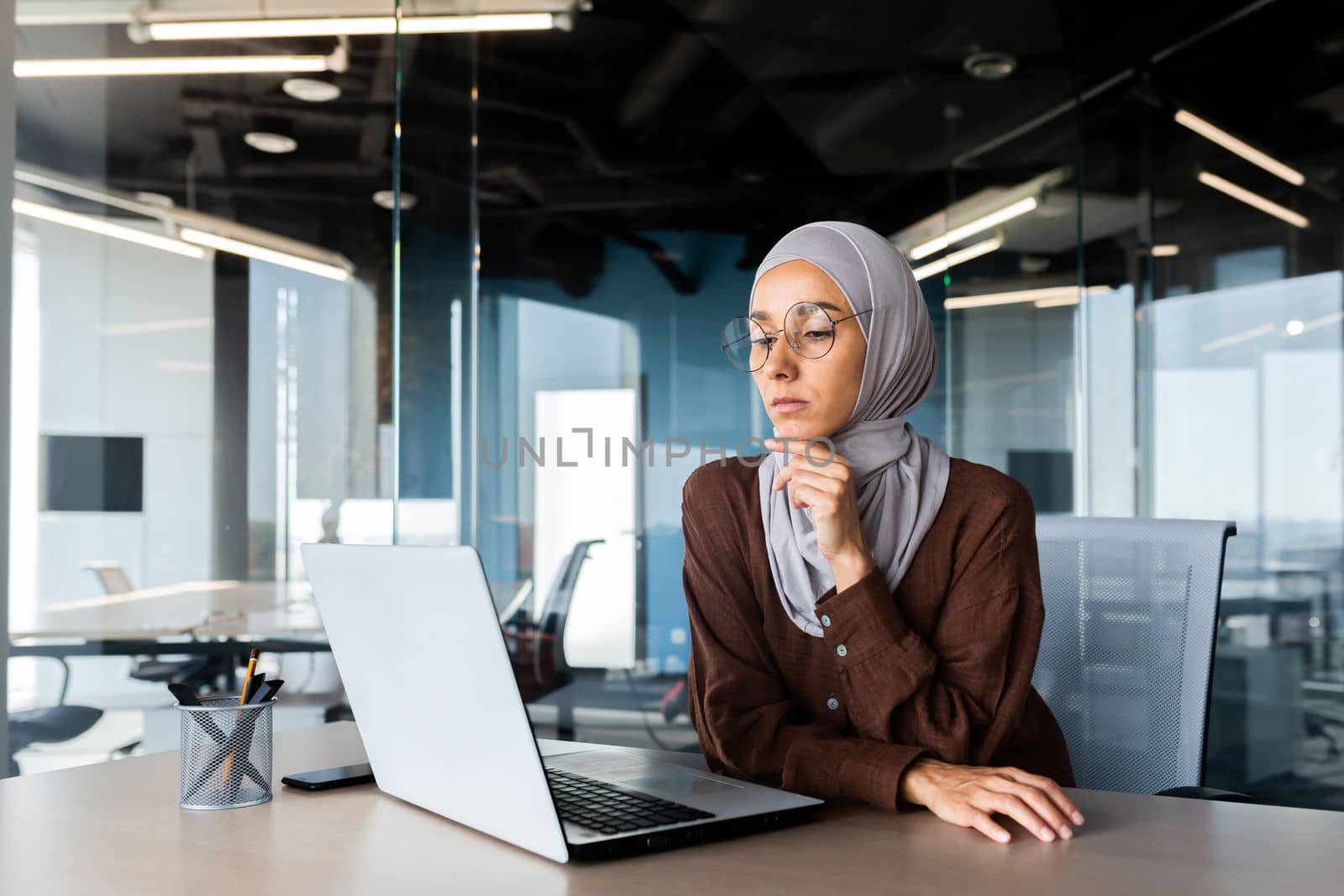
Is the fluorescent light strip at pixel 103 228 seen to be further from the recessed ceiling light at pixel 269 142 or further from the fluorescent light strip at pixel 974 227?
the fluorescent light strip at pixel 974 227

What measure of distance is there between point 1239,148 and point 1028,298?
2.57ft

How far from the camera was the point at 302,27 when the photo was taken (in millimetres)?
3430

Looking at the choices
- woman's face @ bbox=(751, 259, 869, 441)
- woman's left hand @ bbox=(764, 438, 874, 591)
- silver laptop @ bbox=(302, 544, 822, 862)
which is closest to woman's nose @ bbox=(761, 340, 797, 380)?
woman's face @ bbox=(751, 259, 869, 441)

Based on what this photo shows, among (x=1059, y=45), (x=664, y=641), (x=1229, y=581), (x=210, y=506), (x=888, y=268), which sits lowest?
(x=664, y=641)

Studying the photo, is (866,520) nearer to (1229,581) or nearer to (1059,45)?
(1229,581)

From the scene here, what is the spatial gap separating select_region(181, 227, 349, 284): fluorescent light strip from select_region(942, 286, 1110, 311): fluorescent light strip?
203 cm

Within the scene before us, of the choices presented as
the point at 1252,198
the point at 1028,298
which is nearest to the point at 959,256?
the point at 1028,298

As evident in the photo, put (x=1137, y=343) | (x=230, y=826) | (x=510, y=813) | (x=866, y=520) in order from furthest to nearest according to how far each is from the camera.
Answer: (x=1137, y=343) → (x=866, y=520) → (x=230, y=826) → (x=510, y=813)

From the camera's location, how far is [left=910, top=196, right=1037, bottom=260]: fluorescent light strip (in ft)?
12.3

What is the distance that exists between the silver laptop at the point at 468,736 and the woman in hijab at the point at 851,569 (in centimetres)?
17

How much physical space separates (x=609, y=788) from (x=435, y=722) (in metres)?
0.18

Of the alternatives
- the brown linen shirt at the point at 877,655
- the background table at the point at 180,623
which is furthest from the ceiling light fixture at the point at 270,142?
the brown linen shirt at the point at 877,655

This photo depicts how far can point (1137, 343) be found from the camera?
3.57 metres

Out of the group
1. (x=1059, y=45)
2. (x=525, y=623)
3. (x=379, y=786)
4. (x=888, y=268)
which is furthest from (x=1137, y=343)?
(x=379, y=786)
